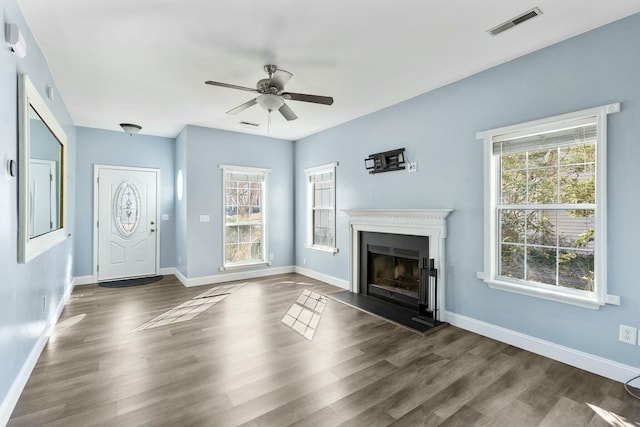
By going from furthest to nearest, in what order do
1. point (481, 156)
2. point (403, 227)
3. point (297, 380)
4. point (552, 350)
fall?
point (403, 227)
point (481, 156)
point (552, 350)
point (297, 380)

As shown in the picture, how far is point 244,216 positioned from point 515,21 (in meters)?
4.95

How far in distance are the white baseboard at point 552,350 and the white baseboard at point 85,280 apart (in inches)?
231

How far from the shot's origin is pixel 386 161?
4.45 metres

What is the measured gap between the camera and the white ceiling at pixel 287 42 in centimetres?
231

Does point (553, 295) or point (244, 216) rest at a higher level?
point (244, 216)

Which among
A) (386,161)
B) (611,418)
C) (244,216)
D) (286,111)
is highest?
(286,111)

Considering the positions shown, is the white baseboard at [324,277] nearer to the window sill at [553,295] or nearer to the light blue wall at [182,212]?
the light blue wall at [182,212]

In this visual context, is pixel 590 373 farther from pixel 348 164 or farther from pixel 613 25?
pixel 348 164

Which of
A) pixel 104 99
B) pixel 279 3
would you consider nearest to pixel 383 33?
pixel 279 3

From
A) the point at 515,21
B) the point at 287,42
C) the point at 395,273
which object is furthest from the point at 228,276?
the point at 515,21

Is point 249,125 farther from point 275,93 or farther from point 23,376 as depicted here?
point 23,376

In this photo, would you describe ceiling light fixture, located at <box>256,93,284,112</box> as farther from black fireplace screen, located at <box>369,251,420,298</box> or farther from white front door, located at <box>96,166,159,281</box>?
white front door, located at <box>96,166,159,281</box>

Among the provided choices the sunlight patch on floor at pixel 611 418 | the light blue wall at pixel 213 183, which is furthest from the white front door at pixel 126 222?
the sunlight patch on floor at pixel 611 418

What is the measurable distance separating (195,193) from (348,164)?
269 cm
